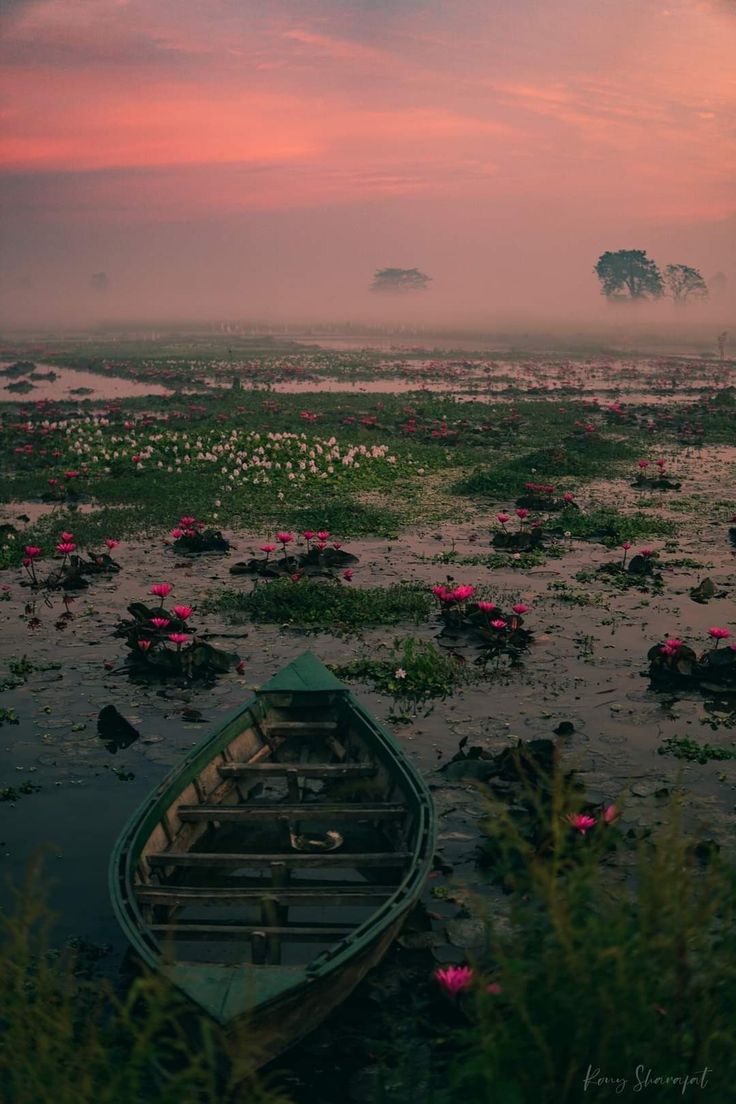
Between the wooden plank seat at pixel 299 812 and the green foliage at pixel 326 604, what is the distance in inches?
203

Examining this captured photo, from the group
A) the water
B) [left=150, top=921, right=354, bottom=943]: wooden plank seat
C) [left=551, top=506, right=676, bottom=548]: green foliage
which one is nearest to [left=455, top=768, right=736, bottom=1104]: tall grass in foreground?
[left=150, top=921, right=354, bottom=943]: wooden plank seat

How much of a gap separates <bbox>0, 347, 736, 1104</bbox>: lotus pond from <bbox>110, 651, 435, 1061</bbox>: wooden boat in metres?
0.48

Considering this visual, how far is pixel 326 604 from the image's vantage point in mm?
12812

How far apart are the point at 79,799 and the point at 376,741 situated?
8.55ft

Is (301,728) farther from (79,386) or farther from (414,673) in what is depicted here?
(79,386)

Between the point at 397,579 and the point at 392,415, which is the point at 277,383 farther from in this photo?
the point at 397,579

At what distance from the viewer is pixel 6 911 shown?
650cm

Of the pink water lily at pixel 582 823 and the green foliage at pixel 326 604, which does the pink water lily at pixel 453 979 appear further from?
the green foliage at pixel 326 604

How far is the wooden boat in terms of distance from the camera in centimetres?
471

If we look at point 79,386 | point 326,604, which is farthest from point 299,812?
point 79,386

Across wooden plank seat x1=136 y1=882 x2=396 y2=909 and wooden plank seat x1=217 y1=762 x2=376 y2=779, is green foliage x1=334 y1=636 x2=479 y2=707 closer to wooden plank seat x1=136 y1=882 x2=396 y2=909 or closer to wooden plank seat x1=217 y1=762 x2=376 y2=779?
wooden plank seat x1=217 y1=762 x2=376 y2=779

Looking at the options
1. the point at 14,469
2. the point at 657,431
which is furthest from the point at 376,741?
the point at 657,431

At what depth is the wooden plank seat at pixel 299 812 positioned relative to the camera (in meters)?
7.00

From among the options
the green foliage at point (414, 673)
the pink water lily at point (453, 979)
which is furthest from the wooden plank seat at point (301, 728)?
the pink water lily at point (453, 979)
